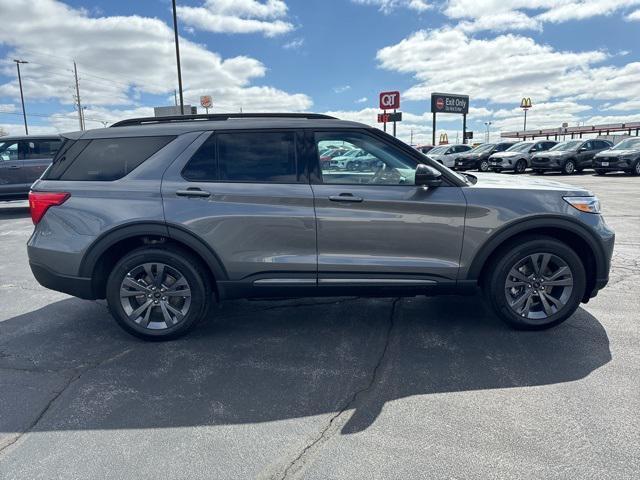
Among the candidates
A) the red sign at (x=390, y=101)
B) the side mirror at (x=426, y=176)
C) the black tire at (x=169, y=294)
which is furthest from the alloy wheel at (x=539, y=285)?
the red sign at (x=390, y=101)

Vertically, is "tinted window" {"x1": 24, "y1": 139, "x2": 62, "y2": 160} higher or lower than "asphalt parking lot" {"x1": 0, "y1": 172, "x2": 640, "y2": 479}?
higher

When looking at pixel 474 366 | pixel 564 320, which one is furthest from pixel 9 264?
pixel 564 320

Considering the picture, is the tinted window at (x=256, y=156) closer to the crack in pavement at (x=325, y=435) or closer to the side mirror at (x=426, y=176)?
the side mirror at (x=426, y=176)

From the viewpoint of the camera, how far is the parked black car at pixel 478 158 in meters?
24.7

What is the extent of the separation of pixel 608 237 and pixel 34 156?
1188cm

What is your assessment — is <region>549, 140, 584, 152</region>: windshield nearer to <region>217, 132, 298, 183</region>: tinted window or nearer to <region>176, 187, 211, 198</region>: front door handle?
<region>217, 132, 298, 183</region>: tinted window

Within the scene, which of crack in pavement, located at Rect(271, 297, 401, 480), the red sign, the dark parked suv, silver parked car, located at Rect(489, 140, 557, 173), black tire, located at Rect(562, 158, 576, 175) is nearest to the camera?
crack in pavement, located at Rect(271, 297, 401, 480)

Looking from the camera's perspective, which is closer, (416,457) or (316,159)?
(416,457)

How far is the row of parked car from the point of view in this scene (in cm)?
1922

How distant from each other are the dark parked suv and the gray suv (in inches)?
335

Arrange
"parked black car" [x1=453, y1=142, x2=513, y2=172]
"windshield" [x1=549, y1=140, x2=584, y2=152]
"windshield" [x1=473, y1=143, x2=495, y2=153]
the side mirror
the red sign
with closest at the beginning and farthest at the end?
the side mirror → "windshield" [x1=549, y1=140, x2=584, y2=152] → "parked black car" [x1=453, y1=142, x2=513, y2=172] → "windshield" [x1=473, y1=143, x2=495, y2=153] → the red sign

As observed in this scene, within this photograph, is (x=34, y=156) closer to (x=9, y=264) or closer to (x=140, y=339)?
(x=9, y=264)

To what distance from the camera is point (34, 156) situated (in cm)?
1083

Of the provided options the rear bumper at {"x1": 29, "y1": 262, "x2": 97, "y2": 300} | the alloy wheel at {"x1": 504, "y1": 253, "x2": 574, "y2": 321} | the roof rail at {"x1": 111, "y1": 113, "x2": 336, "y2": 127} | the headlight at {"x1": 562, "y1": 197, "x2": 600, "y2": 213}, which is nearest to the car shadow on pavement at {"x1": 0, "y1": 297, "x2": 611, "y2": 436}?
the alloy wheel at {"x1": 504, "y1": 253, "x2": 574, "y2": 321}
